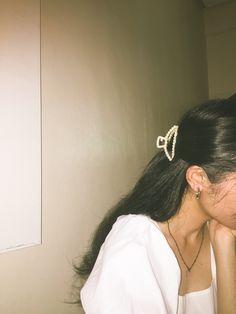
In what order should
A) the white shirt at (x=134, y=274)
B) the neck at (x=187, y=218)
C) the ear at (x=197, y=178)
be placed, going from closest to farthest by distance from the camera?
the white shirt at (x=134, y=274)
the ear at (x=197, y=178)
the neck at (x=187, y=218)

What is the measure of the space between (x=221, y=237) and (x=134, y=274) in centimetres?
40

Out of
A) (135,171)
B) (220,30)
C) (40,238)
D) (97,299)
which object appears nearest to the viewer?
(97,299)

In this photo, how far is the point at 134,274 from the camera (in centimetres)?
74

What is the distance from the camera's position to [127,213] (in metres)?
0.95

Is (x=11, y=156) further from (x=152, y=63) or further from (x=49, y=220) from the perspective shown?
(x=152, y=63)

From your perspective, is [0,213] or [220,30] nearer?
[0,213]

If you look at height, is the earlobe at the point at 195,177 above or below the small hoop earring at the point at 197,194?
above

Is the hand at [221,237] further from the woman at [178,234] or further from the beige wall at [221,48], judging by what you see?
the beige wall at [221,48]

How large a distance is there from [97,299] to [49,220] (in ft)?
1.00

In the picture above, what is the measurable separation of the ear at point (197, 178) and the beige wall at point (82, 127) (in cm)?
43

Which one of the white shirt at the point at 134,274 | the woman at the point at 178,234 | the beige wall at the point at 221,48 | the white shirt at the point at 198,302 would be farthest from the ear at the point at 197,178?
the beige wall at the point at 221,48

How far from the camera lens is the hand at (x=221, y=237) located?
95 cm

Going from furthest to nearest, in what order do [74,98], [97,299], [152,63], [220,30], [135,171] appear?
[220,30]
[152,63]
[135,171]
[74,98]
[97,299]

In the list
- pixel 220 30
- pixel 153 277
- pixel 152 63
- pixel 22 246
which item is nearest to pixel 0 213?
pixel 22 246
